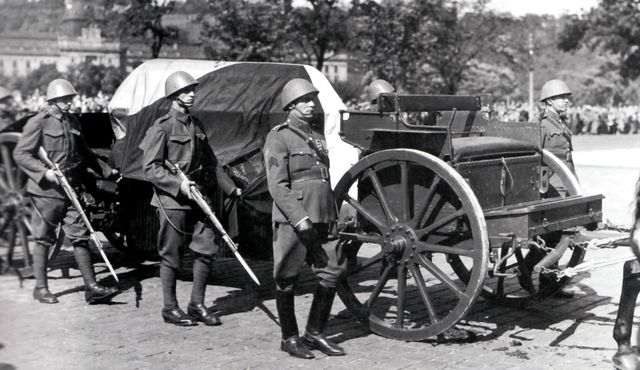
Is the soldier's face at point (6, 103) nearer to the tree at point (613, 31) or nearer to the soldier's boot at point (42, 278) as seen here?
the soldier's boot at point (42, 278)

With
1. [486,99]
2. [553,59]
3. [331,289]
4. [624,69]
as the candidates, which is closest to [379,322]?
[331,289]

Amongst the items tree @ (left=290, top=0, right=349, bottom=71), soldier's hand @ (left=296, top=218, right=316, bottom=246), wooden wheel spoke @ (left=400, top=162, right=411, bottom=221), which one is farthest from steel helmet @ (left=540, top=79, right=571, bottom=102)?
tree @ (left=290, top=0, right=349, bottom=71)

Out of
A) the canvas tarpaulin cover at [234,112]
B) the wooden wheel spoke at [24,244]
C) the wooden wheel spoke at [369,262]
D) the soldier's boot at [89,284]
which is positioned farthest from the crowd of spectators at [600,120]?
the wooden wheel spoke at [24,244]

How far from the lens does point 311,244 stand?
541cm

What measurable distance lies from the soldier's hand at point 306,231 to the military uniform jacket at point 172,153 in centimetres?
137

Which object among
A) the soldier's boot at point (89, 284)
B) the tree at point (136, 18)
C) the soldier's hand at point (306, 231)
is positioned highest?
the tree at point (136, 18)

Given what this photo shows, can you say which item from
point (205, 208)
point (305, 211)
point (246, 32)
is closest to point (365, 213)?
point (305, 211)

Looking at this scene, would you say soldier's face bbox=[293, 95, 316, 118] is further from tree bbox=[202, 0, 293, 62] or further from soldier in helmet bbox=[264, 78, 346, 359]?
tree bbox=[202, 0, 293, 62]

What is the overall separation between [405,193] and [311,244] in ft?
2.50

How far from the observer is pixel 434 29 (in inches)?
1223

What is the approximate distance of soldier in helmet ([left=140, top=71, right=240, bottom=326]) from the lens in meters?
6.27

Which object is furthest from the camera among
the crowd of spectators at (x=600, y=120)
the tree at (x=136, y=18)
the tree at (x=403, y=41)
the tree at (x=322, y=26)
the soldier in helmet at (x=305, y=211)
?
the crowd of spectators at (x=600, y=120)

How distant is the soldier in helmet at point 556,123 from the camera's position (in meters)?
7.90

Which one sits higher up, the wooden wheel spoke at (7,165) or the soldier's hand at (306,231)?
the wooden wheel spoke at (7,165)
